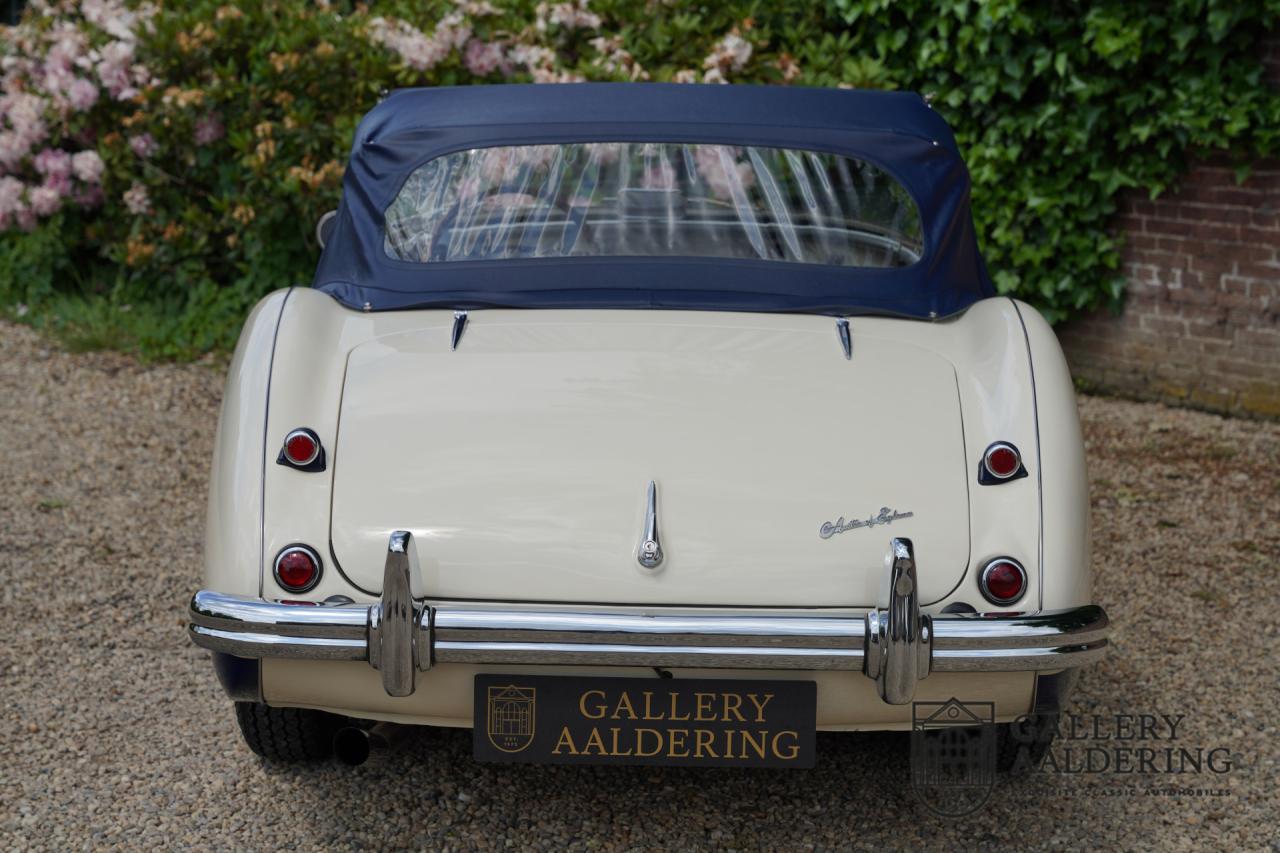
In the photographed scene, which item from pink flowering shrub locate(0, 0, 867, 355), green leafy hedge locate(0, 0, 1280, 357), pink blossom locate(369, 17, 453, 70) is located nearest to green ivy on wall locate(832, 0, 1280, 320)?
green leafy hedge locate(0, 0, 1280, 357)

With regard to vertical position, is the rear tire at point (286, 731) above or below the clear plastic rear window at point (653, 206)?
below

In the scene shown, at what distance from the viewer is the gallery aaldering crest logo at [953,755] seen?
9.43ft

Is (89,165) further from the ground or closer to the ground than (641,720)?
closer to the ground

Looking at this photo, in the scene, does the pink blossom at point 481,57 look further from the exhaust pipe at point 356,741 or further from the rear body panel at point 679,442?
the exhaust pipe at point 356,741

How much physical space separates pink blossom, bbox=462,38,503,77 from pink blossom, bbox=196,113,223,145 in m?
1.41

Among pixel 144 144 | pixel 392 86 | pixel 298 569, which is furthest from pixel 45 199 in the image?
pixel 298 569

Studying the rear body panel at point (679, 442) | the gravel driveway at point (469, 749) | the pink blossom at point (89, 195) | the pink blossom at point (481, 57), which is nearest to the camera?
the rear body panel at point (679, 442)

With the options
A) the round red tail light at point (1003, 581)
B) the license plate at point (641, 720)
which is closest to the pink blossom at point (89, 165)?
the license plate at point (641, 720)

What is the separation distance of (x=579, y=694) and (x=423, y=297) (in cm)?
116

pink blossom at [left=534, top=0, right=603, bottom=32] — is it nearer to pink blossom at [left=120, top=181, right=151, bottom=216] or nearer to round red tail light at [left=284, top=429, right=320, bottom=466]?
pink blossom at [left=120, top=181, right=151, bottom=216]

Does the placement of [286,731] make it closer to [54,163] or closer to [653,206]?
[653,206]

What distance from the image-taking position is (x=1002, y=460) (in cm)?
295

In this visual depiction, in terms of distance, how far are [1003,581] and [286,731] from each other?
5.62 feet

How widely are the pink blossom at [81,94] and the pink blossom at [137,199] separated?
47cm
